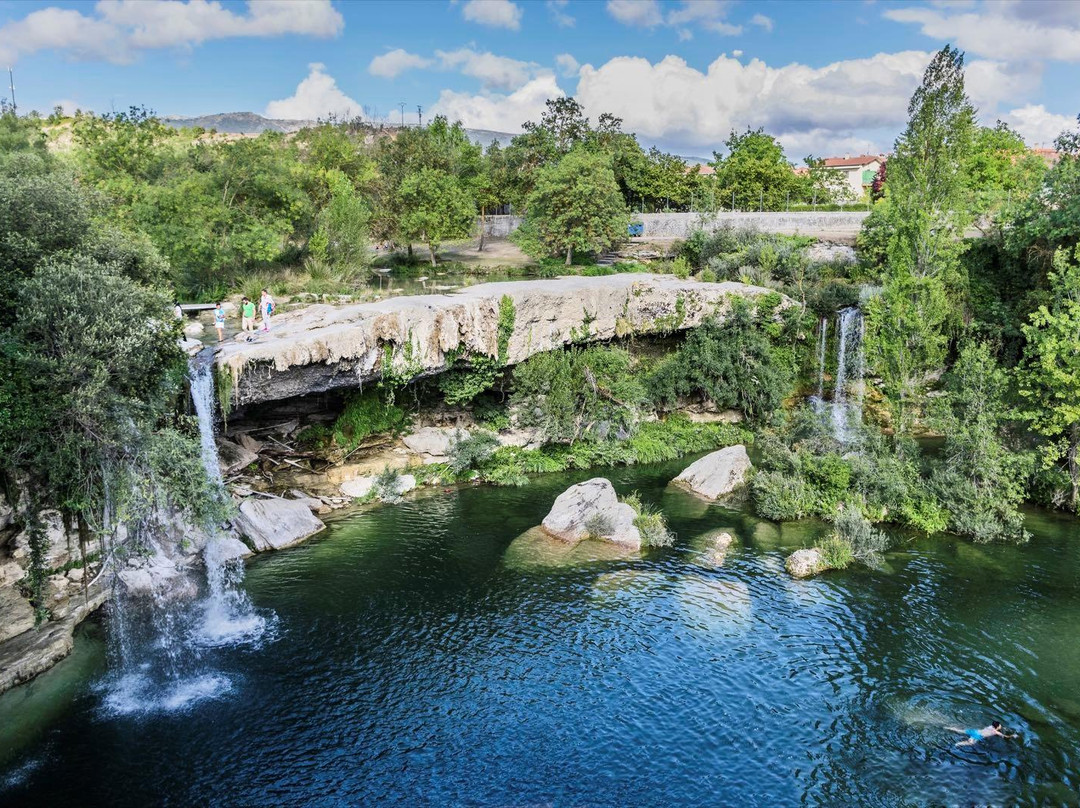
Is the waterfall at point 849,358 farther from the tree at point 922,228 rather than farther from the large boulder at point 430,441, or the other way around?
the large boulder at point 430,441

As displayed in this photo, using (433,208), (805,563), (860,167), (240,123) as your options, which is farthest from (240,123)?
(805,563)

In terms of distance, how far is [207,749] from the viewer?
45.1ft

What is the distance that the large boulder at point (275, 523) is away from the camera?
22.1 m

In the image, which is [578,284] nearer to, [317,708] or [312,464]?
[312,464]

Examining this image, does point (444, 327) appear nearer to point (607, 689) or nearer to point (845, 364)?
point (607, 689)

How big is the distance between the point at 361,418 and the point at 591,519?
33.4 ft

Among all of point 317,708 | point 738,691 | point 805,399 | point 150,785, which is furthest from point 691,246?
point 150,785

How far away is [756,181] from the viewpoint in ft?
212

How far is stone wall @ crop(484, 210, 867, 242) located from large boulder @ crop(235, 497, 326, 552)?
112ft

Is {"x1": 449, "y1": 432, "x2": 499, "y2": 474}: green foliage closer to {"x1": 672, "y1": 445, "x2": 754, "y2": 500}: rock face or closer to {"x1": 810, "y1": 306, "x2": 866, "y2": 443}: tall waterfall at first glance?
{"x1": 672, "y1": 445, "x2": 754, "y2": 500}: rock face

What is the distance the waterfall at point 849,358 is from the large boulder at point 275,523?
23469 mm

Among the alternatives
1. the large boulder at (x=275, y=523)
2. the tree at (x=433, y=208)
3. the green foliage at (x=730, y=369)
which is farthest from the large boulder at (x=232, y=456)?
the tree at (x=433, y=208)

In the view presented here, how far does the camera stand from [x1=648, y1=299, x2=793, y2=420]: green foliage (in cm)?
3206

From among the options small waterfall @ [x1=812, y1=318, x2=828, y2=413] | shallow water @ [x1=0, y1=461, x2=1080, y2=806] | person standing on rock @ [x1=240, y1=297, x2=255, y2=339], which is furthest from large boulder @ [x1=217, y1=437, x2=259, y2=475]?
small waterfall @ [x1=812, y1=318, x2=828, y2=413]
